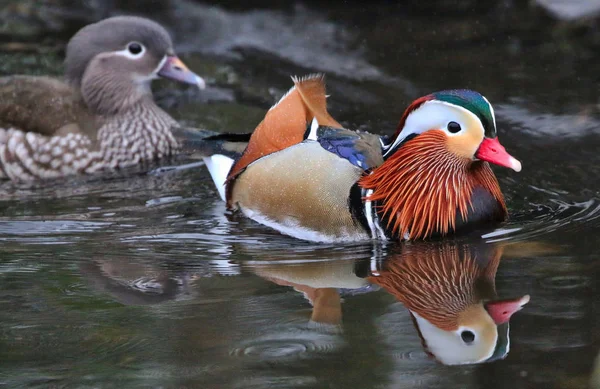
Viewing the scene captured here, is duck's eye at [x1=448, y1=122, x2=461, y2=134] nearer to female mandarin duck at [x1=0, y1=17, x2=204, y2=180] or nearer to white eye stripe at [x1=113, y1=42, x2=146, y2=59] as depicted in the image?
female mandarin duck at [x1=0, y1=17, x2=204, y2=180]

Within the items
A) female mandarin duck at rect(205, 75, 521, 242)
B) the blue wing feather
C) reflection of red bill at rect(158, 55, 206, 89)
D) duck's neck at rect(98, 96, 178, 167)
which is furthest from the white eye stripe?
the blue wing feather

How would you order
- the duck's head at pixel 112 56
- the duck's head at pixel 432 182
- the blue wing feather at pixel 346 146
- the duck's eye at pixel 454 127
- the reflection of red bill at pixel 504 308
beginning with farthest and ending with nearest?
the duck's head at pixel 112 56
the blue wing feather at pixel 346 146
the duck's head at pixel 432 182
the duck's eye at pixel 454 127
the reflection of red bill at pixel 504 308

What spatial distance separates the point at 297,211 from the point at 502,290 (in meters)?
1.48

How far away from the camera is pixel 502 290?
4.59m

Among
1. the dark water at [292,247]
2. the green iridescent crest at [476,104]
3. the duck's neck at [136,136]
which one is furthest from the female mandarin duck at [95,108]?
the green iridescent crest at [476,104]

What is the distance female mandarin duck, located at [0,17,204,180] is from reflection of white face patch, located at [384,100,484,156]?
7.59 ft

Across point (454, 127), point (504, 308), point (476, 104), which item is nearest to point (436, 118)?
point (454, 127)

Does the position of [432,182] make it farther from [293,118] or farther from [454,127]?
[293,118]

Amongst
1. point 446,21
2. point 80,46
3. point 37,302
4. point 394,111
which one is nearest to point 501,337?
point 37,302

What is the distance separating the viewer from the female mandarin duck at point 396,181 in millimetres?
5543

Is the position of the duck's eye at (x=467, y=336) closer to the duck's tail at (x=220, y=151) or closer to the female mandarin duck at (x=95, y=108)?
the duck's tail at (x=220, y=151)

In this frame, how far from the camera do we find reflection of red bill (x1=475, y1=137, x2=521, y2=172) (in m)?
5.26

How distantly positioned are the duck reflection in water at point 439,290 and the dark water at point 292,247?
0.10 ft

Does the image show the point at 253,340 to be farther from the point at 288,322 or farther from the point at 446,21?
the point at 446,21
